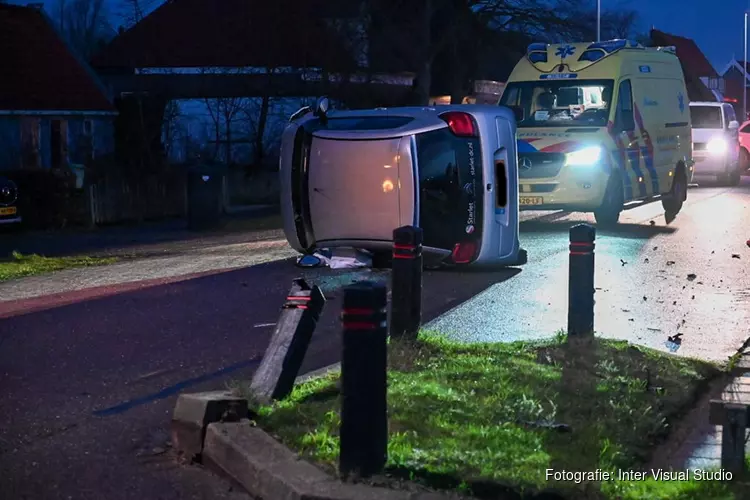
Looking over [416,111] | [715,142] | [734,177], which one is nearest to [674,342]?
[416,111]

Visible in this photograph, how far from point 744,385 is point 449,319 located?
3320mm

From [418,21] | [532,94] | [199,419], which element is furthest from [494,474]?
[418,21]

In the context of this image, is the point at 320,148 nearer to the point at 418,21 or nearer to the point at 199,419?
the point at 199,419

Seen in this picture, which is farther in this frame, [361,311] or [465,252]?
[465,252]

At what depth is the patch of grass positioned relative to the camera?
15520 millimetres

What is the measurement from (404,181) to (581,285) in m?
4.37

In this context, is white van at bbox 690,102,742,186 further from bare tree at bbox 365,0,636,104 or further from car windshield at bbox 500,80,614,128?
car windshield at bbox 500,80,614,128

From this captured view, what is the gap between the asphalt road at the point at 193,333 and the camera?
6.63 metres

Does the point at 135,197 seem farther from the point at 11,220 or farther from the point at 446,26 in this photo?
the point at 446,26

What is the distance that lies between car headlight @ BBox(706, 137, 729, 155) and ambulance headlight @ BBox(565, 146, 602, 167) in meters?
14.8

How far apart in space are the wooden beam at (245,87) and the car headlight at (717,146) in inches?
361

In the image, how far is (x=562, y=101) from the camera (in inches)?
821

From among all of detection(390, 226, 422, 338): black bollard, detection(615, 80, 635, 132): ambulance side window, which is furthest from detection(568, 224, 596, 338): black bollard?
detection(615, 80, 635, 132): ambulance side window

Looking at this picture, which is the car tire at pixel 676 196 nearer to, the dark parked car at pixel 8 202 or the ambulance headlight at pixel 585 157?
the ambulance headlight at pixel 585 157
